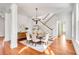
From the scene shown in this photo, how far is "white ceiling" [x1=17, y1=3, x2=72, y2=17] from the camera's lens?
7.50 ft

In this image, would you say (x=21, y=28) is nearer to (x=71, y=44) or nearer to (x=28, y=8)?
(x=28, y=8)

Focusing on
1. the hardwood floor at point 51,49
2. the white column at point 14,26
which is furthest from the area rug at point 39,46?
the white column at point 14,26

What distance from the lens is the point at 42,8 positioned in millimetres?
2297

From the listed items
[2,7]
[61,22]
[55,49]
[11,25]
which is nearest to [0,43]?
[11,25]

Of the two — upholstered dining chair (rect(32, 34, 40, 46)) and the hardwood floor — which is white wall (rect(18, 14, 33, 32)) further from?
the hardwood floor

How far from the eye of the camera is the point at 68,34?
2283 mm

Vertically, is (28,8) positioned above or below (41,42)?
above

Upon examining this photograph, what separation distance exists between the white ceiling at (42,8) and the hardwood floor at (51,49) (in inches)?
21.2

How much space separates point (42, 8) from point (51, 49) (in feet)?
2.54

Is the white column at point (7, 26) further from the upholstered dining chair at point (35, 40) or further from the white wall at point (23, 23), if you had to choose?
the upholstered dining chair at point (35, 40)

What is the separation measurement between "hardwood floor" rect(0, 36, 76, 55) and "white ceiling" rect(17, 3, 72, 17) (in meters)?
0.54

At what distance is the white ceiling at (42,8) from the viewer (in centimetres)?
229

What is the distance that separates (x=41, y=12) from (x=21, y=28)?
0.47 m

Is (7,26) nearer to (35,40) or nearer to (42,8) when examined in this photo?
(35,40)
